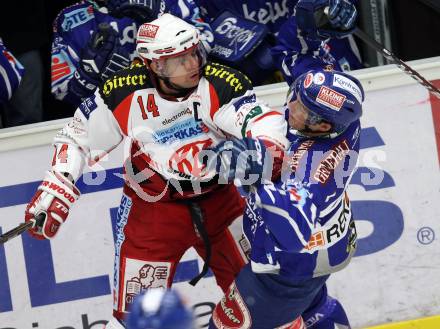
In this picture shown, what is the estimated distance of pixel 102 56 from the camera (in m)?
5.05

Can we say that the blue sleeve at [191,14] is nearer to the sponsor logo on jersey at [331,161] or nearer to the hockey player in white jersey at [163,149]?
the hockey player in white jersey at [163,149]

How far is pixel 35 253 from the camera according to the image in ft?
16.1

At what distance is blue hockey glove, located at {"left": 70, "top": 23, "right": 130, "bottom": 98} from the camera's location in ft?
16.6

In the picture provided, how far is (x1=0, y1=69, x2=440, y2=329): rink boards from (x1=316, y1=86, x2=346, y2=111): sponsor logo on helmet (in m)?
1.01

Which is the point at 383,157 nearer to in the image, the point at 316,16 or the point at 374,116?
the point at 374,116

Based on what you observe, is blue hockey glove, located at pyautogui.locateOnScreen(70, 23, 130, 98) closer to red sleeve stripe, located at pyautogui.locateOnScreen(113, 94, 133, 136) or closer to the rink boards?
the rink boards

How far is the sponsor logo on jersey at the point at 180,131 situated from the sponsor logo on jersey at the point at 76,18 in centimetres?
121

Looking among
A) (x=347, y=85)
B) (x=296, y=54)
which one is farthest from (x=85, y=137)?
(x=347, y=85)

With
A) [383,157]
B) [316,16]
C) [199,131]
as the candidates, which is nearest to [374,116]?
[383,157]

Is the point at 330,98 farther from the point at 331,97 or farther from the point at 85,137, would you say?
the point at 85,137

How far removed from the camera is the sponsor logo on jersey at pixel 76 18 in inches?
212

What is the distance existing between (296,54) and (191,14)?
2.13ft

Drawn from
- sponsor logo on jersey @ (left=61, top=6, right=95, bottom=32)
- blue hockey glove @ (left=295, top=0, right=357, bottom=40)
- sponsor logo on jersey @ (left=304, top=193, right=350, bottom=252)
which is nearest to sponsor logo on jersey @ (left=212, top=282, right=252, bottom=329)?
sponsor logo on jersey @ (left=304, top=193, right=350, bottom=252)

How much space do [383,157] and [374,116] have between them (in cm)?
16
